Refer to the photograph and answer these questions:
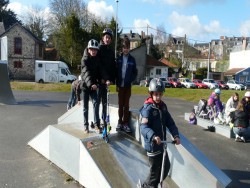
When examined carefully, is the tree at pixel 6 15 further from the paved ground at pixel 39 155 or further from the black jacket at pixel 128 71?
the black jacket at pixel 128 71

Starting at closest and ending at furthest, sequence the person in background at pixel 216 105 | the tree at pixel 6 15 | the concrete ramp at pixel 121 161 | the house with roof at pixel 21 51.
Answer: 1. the concrete ramp at pixel 121 161
2. the person in background at pixel 216 105
3. the house with roof at pixel 21 51
4. the tree at pixel 6 15

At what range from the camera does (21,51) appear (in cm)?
4584

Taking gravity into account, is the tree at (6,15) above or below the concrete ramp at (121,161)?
above

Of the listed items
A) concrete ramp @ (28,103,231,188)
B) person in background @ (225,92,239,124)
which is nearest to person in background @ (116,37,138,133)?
concrete ramp @ (28,103,231,188)

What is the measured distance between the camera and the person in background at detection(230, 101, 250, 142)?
9.62 meters

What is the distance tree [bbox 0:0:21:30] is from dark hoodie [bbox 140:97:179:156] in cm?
6902

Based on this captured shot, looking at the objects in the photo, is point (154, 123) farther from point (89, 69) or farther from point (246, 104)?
point (246, 104)

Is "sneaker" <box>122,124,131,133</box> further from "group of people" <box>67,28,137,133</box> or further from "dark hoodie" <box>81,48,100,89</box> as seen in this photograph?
"dark hoodie" <box>81,48,100,89</box>

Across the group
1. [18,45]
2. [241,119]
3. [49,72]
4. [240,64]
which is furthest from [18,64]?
[240,64]

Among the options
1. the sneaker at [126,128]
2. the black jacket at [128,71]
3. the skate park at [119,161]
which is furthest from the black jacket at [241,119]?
the black jacket at [128,71]

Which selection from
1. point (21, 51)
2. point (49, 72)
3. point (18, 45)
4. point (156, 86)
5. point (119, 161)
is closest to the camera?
point (156, 86)

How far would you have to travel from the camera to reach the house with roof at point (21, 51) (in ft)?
148

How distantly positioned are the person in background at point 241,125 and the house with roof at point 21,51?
4067 cm

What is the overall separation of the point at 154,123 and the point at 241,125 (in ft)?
21.5
